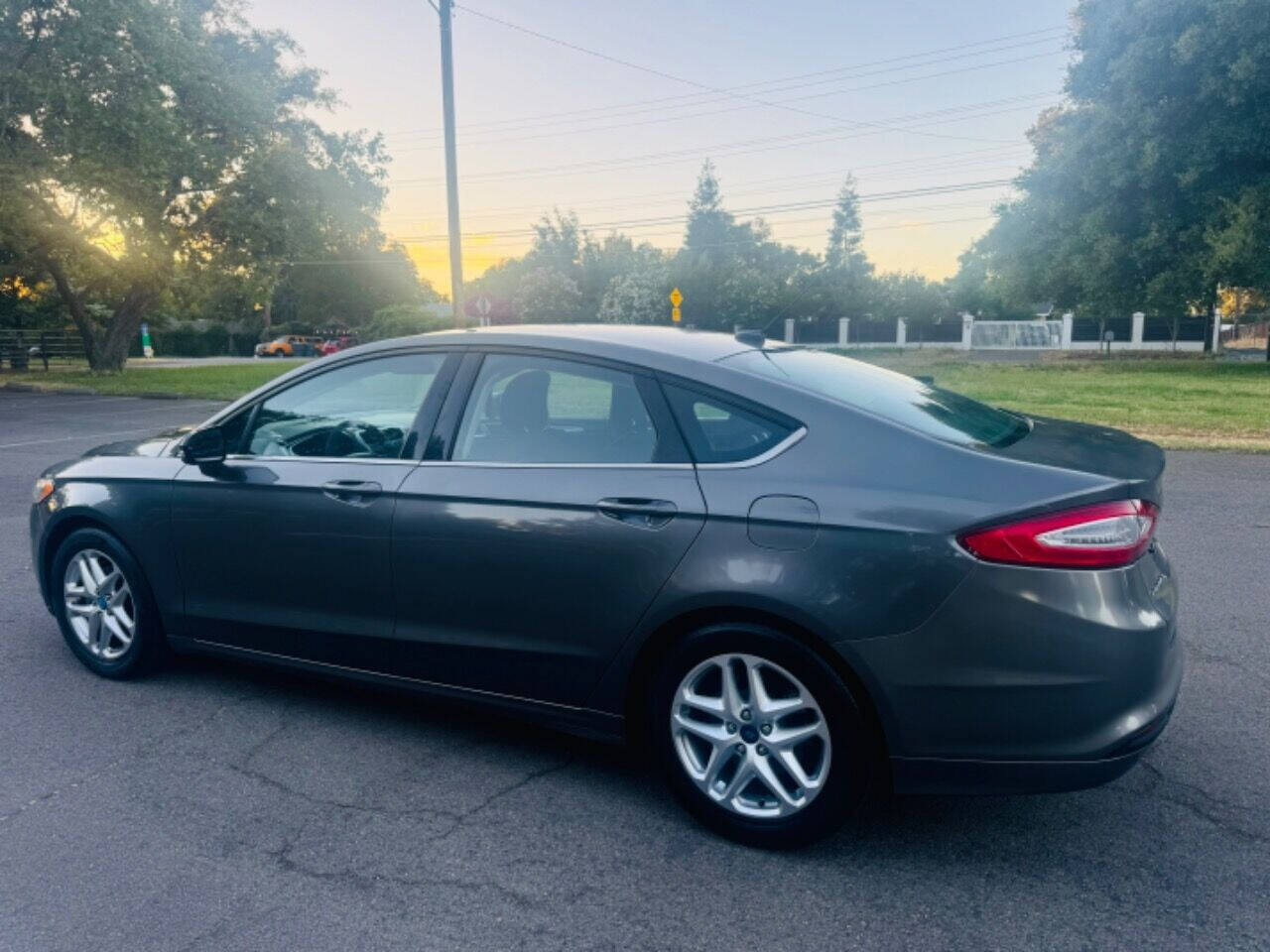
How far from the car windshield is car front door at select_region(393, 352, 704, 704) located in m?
0.48

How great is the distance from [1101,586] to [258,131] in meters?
27.9

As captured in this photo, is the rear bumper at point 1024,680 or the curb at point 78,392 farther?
the curb at point 78,392

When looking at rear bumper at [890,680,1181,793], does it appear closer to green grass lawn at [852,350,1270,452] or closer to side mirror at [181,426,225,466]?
side mirror at [181,426,225,466]

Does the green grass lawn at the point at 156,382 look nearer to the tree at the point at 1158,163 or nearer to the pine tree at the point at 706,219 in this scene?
the tree at the point at 1158,163

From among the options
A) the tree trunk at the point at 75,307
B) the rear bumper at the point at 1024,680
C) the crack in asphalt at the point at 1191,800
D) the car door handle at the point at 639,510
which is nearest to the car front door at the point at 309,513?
the car door handle at the point at 639,510

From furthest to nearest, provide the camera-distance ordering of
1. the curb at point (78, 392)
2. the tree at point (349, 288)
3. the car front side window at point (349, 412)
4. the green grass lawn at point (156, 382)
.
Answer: the tree at point (349, 288), the green grass lawn at point (156, 382), the curb at point (78, 392), the car front side window at point (349, 412)

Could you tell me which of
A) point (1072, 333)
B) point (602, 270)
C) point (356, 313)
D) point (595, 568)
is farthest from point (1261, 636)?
point (356, 313)

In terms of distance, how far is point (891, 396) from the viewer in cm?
346

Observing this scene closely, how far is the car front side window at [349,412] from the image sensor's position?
12.3ft

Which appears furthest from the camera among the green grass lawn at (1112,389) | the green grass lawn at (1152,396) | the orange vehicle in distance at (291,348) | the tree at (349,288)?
the tree at (349,288)

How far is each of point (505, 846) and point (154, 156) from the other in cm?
2344

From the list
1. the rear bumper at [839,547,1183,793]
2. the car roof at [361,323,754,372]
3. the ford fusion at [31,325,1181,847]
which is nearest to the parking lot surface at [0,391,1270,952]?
the ford fusion at [31,325,1181,847]

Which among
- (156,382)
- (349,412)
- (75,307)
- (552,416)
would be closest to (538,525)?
(552,416)

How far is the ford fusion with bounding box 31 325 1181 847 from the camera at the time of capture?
2.71 m
